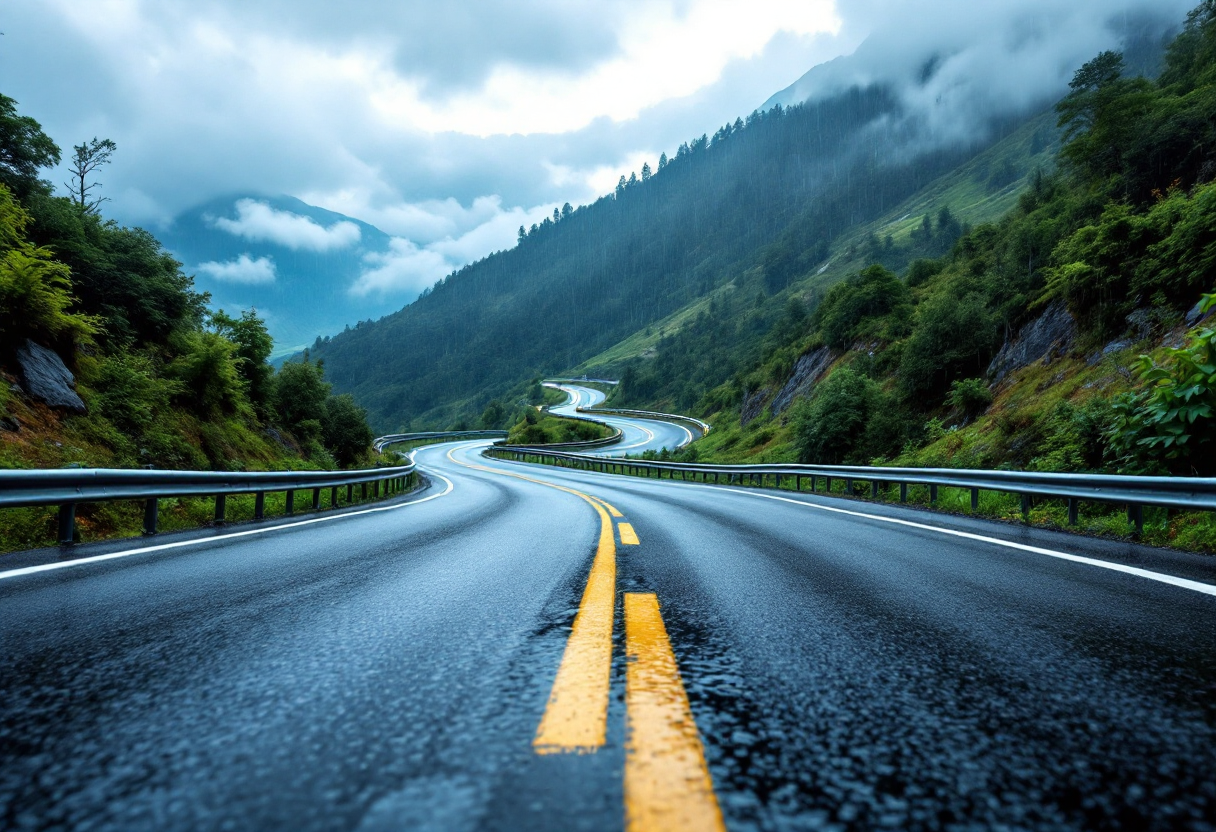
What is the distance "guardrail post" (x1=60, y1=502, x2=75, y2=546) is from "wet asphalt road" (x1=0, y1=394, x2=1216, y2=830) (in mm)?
1960

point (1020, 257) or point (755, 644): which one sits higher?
point (1020, 257)

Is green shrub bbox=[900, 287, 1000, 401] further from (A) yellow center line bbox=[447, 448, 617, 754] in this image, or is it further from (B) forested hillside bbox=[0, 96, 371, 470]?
(A) yellow center line bbox=[447, 448, 617, 754]

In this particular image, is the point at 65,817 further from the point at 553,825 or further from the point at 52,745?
the point at 553,825

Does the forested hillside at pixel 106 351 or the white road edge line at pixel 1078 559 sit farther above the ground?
the forested hillside at pixel 106 351

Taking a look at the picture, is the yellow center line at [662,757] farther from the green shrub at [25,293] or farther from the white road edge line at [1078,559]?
the green shrub at [25,293]

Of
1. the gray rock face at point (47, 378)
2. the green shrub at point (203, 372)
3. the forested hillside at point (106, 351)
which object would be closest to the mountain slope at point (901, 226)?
the forested hillside at point (106, 351)

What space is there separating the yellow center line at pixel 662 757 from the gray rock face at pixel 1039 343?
2178cm

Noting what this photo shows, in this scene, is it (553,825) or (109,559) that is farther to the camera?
(109,559)

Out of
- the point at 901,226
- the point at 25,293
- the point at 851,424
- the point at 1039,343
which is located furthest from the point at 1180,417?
the point at 901,226

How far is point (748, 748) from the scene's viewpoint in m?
1.38

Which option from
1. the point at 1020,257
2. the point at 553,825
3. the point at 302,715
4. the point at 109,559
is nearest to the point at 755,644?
the point at 553,825

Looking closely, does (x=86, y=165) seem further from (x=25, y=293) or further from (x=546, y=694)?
(x=546, y=694)

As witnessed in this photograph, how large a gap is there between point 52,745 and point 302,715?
539 mm

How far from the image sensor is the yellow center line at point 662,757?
42.1 inches
